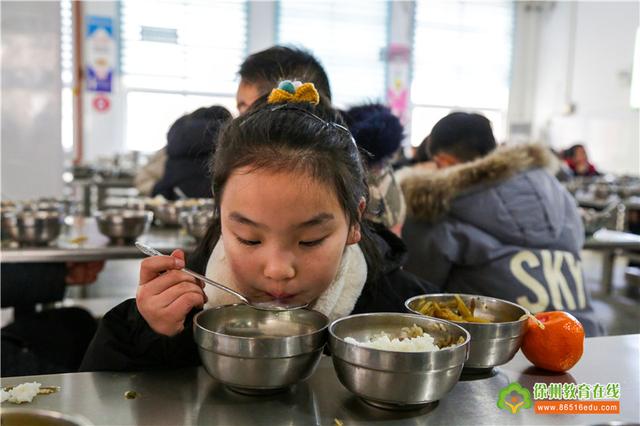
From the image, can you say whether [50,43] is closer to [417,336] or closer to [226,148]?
[226,148]

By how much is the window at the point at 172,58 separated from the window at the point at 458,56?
310cm

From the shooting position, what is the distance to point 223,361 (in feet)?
2.53

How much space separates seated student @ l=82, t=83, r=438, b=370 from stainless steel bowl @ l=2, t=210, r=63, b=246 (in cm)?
125

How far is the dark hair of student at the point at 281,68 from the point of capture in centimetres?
174

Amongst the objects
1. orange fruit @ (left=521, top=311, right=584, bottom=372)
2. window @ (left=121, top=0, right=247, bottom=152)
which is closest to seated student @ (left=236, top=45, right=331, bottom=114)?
orange fruit @ (left=521, top=311, right=584, bottom=372)

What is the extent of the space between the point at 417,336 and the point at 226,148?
51cm

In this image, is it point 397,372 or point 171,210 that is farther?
point 171,210

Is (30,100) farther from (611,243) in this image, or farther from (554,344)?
(554,344)

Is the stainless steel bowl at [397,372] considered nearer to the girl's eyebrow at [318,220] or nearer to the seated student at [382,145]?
the girl's eyebrow at [318,220]

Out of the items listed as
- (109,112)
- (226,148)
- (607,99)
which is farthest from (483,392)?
(607,99)

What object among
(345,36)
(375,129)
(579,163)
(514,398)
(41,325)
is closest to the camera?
(514,398)

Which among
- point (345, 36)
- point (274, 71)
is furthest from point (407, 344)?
point (345, 36)

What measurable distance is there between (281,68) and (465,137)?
1022 millimetres

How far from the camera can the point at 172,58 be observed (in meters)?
8.26
